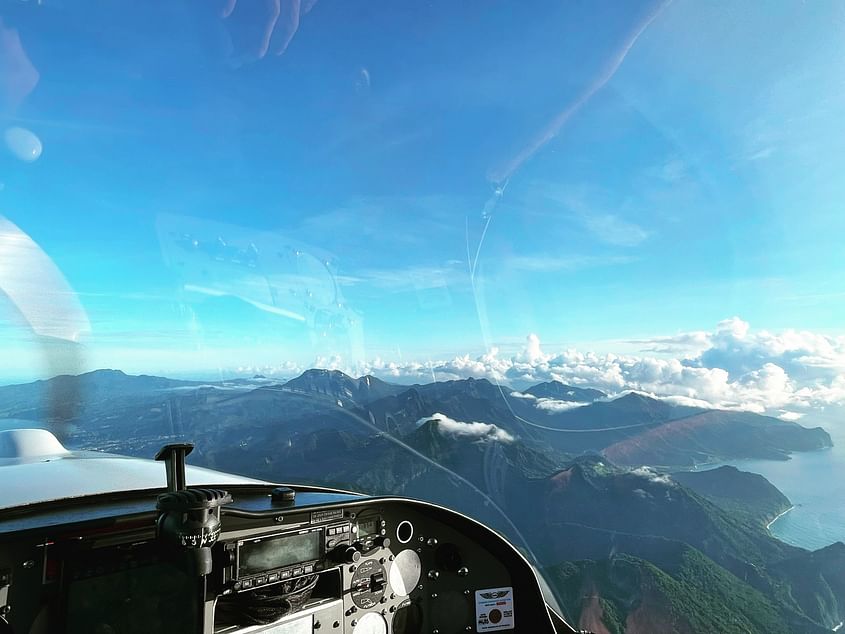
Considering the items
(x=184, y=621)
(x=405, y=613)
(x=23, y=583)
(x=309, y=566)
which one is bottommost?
(x=405, y=613)

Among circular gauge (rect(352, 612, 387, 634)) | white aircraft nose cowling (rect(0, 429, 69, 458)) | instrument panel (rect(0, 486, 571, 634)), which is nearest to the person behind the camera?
instrument panel (rect(0, 486, 571, 634))

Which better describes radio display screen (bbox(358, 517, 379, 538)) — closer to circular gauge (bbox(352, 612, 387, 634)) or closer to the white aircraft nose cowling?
circular gauge (bbox(352, 612, 387, 634))

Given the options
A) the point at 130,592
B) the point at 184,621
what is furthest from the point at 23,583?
the point at 184,621

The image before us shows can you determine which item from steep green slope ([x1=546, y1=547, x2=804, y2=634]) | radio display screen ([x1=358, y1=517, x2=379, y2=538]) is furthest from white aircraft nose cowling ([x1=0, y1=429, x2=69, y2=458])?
steep green slope ([x1=546, y1=547, x2=804, y2=634])

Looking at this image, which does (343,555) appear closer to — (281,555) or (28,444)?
(281,555)

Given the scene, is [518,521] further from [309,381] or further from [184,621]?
[184,621]

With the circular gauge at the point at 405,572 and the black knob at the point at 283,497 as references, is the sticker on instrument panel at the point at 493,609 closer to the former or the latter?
the circular gauge at the point at 405,572
